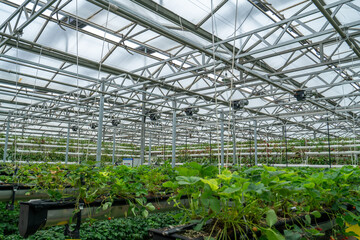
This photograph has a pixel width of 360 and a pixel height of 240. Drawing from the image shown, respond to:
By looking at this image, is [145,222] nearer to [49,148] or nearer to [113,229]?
[113,229]

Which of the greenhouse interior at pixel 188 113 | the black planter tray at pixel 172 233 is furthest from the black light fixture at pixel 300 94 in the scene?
the black planter tray at pixel 172 233

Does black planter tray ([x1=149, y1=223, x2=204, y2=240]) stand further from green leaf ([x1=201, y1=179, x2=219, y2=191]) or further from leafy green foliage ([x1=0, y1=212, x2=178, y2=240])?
leafy green foliage ([x1=0, y1=212, x2=178, y2=240])

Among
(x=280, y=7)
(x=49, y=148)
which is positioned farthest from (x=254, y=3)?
(x=49, y=148)

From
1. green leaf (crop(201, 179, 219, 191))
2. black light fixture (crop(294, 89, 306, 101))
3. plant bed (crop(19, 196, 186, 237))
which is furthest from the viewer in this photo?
black light fixture (crop(294, 89, 306, 101))

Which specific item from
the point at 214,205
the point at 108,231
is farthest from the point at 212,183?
the point at 108,231

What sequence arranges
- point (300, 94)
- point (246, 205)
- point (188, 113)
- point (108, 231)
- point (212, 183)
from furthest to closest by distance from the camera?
point (188, 113) < point (300, 94) < point (108, 231) < point (246, 205) < point (212, 183)

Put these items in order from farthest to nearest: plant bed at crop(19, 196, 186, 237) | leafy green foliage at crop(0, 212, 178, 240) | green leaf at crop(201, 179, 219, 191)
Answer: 1. leafy green foliage at crop(0, 212, 178, 240)
2. plant bed at crop(19, 196, 186, 237)
3. green leaf at crop(201, 179, 219, 191)

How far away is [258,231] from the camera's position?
1096 mm

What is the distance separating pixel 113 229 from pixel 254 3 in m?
4.95

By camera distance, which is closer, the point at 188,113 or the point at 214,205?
the point at 214,205

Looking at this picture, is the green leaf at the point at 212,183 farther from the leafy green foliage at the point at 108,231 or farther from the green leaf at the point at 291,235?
the leafy green foliage at the point at 108,231

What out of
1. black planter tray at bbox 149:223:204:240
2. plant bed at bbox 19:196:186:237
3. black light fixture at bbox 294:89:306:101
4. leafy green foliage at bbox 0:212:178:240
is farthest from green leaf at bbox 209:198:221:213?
black light fixture at bbox 294:89:306:101

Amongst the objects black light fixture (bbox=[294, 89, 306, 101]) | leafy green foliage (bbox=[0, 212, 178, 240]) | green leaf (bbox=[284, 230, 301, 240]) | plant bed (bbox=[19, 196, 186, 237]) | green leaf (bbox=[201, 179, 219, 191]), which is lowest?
leafy green foliage (bbox=[0, 212, 178, 240])

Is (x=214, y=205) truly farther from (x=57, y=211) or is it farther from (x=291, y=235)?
(x=57, y=211)
